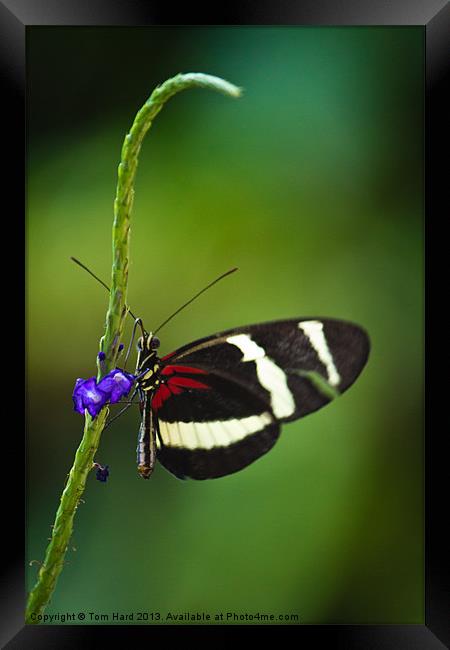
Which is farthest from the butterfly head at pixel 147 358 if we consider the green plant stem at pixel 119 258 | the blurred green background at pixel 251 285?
the green plant stem at pixel 119 258

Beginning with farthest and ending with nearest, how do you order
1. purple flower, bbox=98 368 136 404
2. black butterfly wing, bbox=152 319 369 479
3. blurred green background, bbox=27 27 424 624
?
blurred green background, bbox=27 27 424 624
black butterfly wing, bbox=152 319 369 479
purple flower, bbox=98 368 136 404

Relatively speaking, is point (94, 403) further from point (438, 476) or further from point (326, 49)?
point (326, 49)

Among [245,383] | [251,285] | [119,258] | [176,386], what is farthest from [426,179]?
[119,258]

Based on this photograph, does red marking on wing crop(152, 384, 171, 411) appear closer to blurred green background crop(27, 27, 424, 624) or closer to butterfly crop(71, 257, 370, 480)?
butterfly crop(71, 257, 370, 480)

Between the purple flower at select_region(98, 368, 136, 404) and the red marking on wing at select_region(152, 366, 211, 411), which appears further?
the red marking on wing at select_region(152, 366, 211, 411)

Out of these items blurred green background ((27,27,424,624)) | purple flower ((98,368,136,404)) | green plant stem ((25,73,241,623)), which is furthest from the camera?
blurred green background ((27,27,424,624))

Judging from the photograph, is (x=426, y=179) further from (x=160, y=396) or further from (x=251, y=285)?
(x=160, y=396)

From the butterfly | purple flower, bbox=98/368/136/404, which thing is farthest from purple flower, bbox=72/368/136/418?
the butterfly
